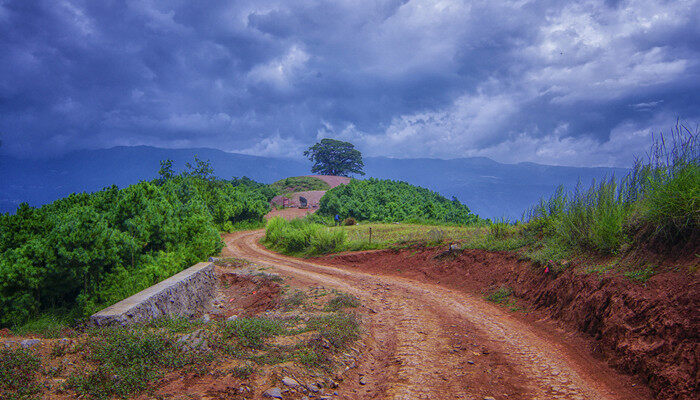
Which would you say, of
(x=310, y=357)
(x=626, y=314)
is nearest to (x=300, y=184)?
(x=310, y=357)

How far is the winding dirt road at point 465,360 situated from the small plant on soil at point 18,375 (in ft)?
10.1

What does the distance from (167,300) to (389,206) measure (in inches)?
1135

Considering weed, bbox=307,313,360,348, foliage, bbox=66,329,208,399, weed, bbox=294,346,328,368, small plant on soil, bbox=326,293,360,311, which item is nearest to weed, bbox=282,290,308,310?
small plant on soil, bbox=326,293,360,311

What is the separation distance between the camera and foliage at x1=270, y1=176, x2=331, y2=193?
54.7 m

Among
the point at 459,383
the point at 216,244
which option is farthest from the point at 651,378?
the point at 216,244

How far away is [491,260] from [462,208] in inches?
1288

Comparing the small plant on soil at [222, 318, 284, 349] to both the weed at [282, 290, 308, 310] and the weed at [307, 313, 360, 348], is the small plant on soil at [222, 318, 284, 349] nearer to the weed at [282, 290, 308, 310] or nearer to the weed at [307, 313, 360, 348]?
Answer: the weed at [307, 313, 360, 348]

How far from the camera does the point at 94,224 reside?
776 centimetres

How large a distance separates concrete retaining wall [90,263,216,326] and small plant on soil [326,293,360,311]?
3.21 meters

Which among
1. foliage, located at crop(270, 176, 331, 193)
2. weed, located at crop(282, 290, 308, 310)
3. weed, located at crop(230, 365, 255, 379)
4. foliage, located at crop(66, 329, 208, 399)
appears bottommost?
weed, located at crop(282, 290, 308, 310)

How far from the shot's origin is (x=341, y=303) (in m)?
8.03

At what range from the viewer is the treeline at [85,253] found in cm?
723

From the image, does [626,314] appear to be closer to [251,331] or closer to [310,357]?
[310,357]

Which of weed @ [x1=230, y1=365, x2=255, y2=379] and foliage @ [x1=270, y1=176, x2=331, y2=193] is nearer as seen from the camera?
weed @ [x1=230, y1=365, x2=255, y2=379]
